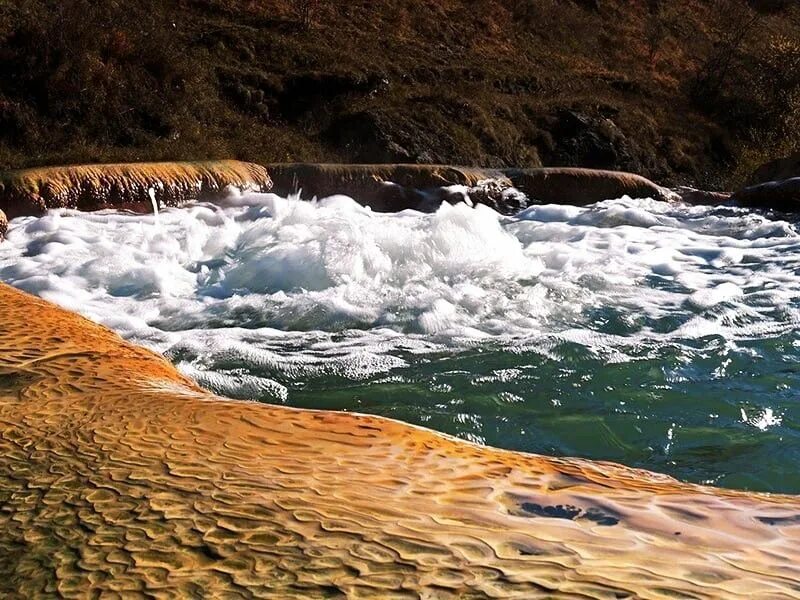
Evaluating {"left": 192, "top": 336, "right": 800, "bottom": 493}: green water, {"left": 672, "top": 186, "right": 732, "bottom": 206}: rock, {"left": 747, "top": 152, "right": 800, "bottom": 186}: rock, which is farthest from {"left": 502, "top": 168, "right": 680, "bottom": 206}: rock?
{"left": 192, "top": 336, "right": 800, "bottom": 493}: green water

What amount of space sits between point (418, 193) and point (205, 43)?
32.2ft

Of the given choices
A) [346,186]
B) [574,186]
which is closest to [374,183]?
[346,186]

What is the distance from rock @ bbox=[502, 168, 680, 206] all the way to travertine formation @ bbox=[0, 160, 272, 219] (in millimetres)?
4878

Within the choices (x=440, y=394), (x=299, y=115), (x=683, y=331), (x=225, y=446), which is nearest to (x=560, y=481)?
(x=225, y=446)

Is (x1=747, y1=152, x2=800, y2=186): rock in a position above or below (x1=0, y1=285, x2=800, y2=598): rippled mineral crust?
above

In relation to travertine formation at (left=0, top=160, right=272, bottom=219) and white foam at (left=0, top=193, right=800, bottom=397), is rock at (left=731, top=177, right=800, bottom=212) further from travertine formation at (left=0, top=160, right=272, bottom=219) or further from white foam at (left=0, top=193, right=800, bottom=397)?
travertine formation at (left=0, top=160, right=272, bottom=219)

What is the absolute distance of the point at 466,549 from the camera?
3.01ft

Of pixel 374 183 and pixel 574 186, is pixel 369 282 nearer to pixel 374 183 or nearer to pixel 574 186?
pixel 374 183

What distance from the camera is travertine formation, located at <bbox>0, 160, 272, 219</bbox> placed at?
1038 centimetres

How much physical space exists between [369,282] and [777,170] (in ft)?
46.7

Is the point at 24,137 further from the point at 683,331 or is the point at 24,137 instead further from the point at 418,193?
the point at 683,331

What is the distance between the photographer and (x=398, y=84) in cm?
2136

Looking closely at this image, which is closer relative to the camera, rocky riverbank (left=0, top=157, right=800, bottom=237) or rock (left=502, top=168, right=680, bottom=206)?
rocky riverbank (left=0, top=157, right=800, bottom=237)

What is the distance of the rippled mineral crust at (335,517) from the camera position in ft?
2.80
